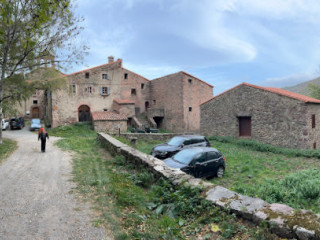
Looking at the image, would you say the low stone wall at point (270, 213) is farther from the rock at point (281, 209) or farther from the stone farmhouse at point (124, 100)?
the stone farmhouse at point (124, 100)

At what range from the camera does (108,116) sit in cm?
2942

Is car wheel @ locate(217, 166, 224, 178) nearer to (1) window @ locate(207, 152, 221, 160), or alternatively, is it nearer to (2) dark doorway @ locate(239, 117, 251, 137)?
(1) window @ locate(207, 152, 221, 160)

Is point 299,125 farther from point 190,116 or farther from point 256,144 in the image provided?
point 190,116

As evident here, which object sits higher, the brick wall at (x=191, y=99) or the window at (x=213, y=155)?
the brick wall at (x=191, y=99)

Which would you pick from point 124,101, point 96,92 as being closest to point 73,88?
point 96,92

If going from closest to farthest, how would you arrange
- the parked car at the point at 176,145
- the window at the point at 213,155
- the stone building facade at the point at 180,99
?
the window at the point at 213,155 → the parked car at the point at 176,145 → the stone building facade at the point at 180,99

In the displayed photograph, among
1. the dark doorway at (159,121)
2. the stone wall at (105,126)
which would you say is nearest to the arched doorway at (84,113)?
the stone wall at (105,126)

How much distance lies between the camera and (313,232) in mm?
3303

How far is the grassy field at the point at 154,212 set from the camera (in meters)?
4.13

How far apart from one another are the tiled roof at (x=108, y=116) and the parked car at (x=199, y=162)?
1949cm

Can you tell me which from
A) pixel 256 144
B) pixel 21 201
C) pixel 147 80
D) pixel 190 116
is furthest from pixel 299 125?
pixel 147 80

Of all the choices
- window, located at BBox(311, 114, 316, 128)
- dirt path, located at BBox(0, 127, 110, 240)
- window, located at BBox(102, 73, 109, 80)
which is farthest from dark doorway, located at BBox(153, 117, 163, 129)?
dirt path, located at BBox(0, 127, 110, 240)

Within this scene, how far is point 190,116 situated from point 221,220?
28064 millimetres

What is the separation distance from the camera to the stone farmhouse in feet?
98.4
